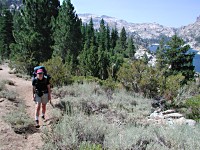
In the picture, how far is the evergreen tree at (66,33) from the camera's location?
2673 cm

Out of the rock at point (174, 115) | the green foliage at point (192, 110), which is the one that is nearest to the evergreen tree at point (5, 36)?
the green foliage at point (192, 110)

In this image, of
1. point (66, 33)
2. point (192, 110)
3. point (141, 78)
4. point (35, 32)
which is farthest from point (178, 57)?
point (192, 110)

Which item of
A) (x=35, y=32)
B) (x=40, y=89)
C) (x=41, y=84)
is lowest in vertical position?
(x=40, y=89)

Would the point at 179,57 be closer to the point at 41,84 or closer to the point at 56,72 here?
the point at 56,72

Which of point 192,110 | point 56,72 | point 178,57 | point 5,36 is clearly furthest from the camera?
point 5,36

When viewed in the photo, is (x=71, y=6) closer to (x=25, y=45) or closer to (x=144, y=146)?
(x=25, y=45)

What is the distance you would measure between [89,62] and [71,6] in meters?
8.03

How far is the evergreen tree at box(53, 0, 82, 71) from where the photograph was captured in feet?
87.7

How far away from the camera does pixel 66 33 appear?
27.6m

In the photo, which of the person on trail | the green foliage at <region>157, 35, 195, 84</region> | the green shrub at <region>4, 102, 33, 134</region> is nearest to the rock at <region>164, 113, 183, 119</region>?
the person on trail

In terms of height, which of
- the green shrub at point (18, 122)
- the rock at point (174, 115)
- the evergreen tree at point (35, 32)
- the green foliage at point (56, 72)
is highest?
the evergreen tree at point (35, 32)

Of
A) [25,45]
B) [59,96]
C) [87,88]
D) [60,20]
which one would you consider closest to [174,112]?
[87,88]

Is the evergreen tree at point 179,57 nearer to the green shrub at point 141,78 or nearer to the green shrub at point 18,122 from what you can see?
the green shrub at point 141,78

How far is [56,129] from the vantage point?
5035 millimetres
